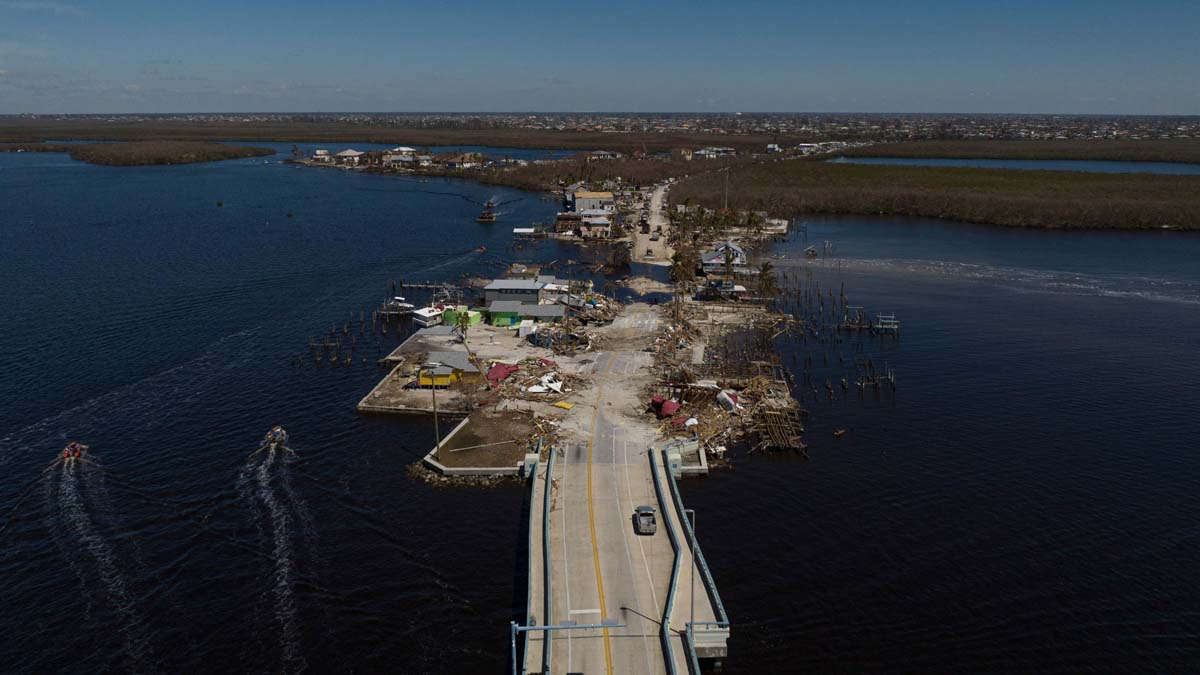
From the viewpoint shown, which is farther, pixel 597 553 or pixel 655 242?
pixel 655 242

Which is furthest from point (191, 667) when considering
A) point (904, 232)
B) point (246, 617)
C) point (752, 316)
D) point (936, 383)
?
point (904, 232)

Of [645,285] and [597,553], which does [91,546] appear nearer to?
[597,553]

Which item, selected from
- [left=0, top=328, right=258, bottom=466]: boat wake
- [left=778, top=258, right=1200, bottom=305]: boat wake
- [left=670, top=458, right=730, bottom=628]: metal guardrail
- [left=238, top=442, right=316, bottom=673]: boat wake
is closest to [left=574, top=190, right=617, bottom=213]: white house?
[left=778, top=258, right=1200, bottom=305]: boat wake

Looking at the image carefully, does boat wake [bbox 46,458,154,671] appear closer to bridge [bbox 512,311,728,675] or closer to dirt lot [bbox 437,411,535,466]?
bridge [bbox 512,311,728,675]

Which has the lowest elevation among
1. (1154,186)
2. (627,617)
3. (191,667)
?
(191,667)

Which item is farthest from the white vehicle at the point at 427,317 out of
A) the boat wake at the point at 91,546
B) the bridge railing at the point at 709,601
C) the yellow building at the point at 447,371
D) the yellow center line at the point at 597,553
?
the bridge railing at the point at 709,601

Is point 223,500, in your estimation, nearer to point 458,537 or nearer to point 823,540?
point 458,537

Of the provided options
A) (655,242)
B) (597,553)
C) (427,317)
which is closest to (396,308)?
(427,317)
